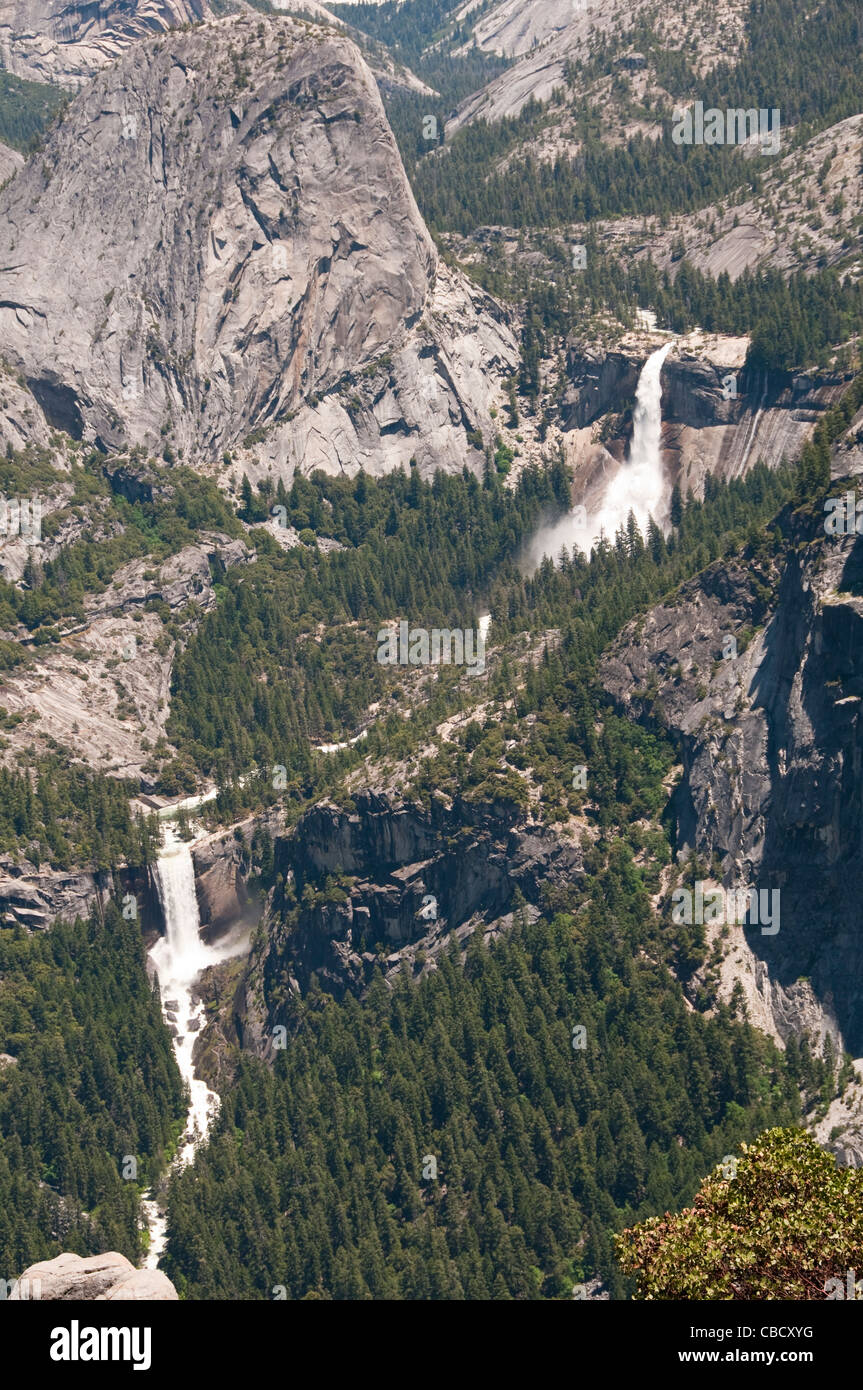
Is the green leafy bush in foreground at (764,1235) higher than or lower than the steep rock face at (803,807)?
higher

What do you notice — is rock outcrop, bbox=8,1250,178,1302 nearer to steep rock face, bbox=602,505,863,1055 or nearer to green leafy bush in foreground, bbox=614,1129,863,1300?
green leafy bush in foreground, bbox=614,1129,863,1300

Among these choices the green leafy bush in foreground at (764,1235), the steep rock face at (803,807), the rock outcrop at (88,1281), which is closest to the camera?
the green leafy bush in foreground at (764,1235)

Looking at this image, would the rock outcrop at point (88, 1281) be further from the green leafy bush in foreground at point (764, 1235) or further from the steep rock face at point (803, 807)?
the steep rock face at point (803, 807)

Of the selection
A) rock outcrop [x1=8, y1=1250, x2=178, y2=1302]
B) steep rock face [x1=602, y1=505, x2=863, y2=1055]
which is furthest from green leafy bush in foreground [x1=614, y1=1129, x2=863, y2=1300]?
steep rock face [x1=602, y1=505, x2=863, y2=1055]

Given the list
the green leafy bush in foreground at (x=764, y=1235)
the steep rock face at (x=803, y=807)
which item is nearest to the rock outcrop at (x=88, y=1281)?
the green leafy bush in foreground at (x=764, y=1235)

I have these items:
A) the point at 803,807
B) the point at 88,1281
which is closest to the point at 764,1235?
the point at 88,1281

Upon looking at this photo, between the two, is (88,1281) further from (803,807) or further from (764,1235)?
(803,807)
